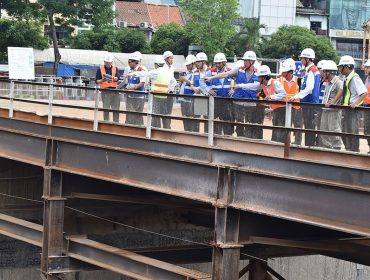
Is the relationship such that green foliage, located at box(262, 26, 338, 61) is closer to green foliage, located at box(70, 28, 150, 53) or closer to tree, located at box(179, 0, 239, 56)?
tree, located at box(179, 0, 239, 56)

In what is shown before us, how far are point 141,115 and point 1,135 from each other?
4.64 m

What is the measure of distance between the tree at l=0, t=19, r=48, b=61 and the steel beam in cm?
3930

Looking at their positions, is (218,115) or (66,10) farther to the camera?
(66,10)

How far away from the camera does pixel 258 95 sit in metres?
16.4

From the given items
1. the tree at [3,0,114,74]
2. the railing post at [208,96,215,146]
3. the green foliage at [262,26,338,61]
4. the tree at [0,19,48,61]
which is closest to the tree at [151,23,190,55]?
the green foliage at [262,26,338,61]

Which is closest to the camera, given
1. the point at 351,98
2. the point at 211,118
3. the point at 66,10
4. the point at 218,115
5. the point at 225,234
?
the point at 225,234

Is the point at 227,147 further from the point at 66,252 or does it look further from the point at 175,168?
the point at 66,252

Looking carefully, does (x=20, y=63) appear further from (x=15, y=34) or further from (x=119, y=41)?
(x=119, y=41)

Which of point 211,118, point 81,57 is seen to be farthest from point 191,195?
point 81,57

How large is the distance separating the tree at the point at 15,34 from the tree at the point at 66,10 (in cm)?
109

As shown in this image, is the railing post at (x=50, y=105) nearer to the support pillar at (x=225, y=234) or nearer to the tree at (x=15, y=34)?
the support pillar at (x=225, y=234)

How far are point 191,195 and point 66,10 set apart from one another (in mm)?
40148

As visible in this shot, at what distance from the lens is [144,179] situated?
15.5 meters

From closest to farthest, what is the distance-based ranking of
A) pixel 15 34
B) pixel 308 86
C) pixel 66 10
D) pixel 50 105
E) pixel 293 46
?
1. pixel 308 86
2. pixel 50 105
3. pixel 66 10
4. pixel 15 34
5. pixel 293 46
